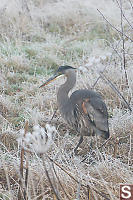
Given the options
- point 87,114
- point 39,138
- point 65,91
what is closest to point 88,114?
point 87,114

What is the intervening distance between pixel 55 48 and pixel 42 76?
1.14 meters

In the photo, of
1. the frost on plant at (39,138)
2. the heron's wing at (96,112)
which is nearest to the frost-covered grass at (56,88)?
the frost on plant at (39,138)

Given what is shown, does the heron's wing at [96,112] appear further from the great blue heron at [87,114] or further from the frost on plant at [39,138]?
the frost on plant at [39,138]

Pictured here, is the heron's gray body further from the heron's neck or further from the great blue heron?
the heron's neck

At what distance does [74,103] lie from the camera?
2957mm

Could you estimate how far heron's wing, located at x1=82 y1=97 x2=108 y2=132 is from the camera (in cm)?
288

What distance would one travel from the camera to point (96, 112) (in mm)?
2887

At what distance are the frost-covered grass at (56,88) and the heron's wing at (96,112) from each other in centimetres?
14

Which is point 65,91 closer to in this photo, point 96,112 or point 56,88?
point 96,112

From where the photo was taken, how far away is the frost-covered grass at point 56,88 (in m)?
2.28

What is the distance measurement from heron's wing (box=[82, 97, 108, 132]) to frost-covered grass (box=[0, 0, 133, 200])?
0.14 m

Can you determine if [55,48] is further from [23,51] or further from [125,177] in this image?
Answer: [125,177]

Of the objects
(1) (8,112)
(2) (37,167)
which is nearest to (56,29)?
(1) (8,112)

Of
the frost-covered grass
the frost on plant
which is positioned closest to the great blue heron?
the frost-covered grass
